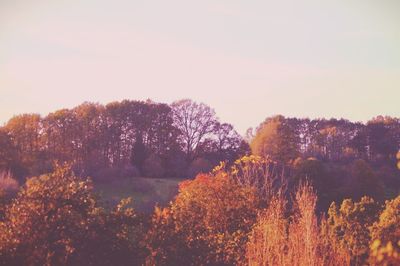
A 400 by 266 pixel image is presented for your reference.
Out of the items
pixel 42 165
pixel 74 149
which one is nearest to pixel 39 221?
pixel 42 165

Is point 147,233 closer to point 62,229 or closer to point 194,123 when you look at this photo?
point 62,229

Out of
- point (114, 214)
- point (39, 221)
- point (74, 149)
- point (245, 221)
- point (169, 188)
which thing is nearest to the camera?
point (39, 221)

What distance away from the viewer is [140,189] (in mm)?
36250

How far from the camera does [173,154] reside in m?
45.8

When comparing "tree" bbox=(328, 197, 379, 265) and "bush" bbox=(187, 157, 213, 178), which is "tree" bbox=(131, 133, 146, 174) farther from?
"tree" bbox=(328, 197, 379, 265)

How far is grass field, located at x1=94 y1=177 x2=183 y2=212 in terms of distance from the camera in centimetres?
3200

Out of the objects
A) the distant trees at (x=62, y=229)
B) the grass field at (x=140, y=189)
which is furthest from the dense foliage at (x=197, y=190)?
the grass field at (x=140, y=189)

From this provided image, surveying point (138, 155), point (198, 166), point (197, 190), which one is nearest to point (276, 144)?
point (198, 166)

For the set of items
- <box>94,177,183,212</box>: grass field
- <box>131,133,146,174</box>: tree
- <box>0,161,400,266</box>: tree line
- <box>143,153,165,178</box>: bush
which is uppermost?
<box>131,133,146,174</box>: tree

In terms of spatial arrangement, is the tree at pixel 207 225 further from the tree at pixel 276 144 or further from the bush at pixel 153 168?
the bush at pixel 153 168

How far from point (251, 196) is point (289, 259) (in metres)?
4.88

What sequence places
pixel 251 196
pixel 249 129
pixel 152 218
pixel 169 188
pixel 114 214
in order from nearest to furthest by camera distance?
pixel 114 214, pixel 152 218, pixel 251 196, pixel 169 188, pixel 249 129

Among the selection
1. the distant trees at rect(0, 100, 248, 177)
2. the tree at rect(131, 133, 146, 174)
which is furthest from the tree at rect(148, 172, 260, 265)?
the tree at rect(131, 133, 146, 174)

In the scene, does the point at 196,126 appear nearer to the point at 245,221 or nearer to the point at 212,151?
the point at 212,151
